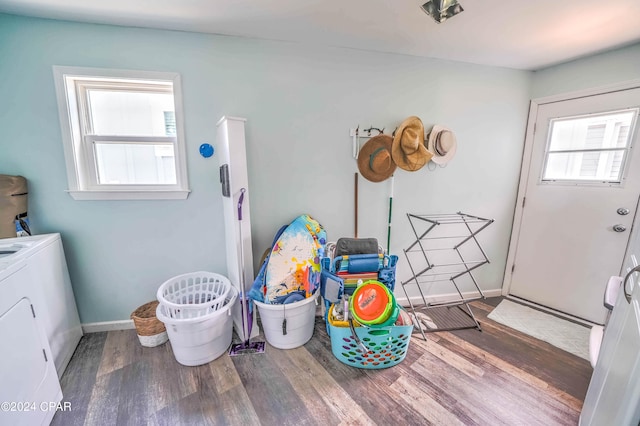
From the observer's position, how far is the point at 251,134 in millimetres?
1934

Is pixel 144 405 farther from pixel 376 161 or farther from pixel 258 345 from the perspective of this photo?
pixel 376 161

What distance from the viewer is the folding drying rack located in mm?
2305

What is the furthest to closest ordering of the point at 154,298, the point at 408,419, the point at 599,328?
the point at 154,298 → the point at 599,328 → the point at 408,419

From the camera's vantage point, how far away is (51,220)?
1.77m

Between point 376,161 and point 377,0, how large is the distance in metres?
1.02

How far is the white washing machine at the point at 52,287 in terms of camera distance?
1385 mm

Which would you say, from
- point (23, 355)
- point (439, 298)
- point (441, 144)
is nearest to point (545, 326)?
point (439, 298)

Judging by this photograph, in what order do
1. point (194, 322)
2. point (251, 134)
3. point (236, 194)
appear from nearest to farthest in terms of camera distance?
point (194, 322), point (236, 194), point (251, 134)

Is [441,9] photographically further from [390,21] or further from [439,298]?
[439,298]

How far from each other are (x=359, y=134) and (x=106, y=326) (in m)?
2.61

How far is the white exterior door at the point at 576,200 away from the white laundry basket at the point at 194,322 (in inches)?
113

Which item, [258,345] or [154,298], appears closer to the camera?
[258,345]

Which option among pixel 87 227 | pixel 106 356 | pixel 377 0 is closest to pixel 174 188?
pixel 87 227

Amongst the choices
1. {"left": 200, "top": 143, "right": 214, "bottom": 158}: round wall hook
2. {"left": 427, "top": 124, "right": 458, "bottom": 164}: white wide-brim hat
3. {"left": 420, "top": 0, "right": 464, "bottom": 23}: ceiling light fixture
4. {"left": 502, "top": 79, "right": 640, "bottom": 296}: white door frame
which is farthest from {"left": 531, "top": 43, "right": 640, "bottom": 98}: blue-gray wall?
{"left": 200, "top": 143, "right": 214, "bottom": 158}: round wall hook
